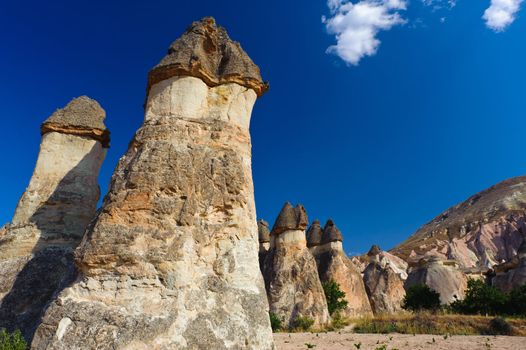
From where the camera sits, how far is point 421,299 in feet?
59.6

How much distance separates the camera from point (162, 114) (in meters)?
5.87

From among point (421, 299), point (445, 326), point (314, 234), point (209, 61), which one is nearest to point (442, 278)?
point (421, 299)

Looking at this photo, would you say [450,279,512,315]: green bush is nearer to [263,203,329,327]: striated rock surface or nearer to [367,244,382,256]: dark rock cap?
[263,203,329,327]: striated rock surface

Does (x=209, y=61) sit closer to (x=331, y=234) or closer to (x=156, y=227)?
(x=156, y=227)

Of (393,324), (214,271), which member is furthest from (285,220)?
(214,271)

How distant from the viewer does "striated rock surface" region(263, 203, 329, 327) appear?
1533 cm

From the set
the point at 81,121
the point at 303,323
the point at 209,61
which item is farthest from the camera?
the point at 303,323

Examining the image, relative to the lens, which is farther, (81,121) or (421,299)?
(421,299)

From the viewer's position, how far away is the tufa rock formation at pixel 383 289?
22.1 m

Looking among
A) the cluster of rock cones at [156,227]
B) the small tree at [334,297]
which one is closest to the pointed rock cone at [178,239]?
the cluster of rock cones at [156,227]

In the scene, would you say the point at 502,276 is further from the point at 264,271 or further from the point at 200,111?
the point at 200,111

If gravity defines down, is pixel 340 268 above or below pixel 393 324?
above

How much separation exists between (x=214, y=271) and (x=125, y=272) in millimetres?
1168

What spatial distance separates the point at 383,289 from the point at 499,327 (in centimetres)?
1138
